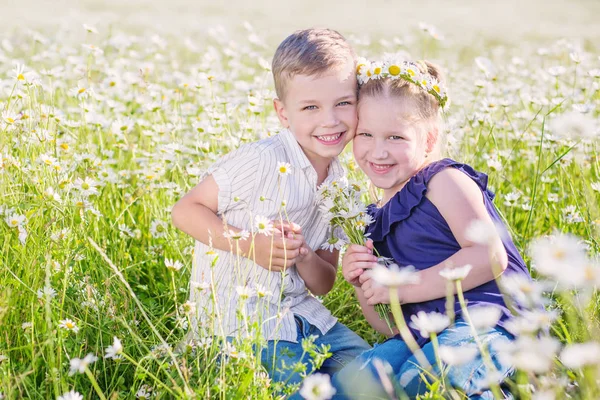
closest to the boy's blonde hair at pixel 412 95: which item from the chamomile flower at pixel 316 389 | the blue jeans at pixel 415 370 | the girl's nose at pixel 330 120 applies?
the girl's nose at pixel 330 120

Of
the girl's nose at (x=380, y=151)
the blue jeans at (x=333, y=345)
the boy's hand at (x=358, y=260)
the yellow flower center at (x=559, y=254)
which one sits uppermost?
the yellow flower center at (x=559, y=254)

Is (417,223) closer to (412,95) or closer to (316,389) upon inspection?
(412,95)

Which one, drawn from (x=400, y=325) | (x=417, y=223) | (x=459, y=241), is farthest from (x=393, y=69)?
(x=400, y=325)

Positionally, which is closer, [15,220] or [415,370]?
[415,370]

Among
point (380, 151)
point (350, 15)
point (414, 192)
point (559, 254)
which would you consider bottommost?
point (350, 15)

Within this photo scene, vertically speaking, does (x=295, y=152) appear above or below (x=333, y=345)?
above

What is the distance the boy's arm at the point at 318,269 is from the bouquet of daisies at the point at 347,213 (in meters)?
0.13

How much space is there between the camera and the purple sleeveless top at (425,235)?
7.34 ft

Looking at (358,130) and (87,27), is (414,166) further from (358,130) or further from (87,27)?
(87,27)

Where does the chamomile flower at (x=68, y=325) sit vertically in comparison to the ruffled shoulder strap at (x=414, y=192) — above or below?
below

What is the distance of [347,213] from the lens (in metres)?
2.32

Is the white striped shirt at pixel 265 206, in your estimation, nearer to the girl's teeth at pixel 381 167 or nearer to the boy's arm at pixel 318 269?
the boy's arm at pixel 318 269

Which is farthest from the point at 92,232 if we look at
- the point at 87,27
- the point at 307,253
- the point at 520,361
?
the point at 520,361

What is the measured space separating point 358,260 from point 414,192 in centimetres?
29
